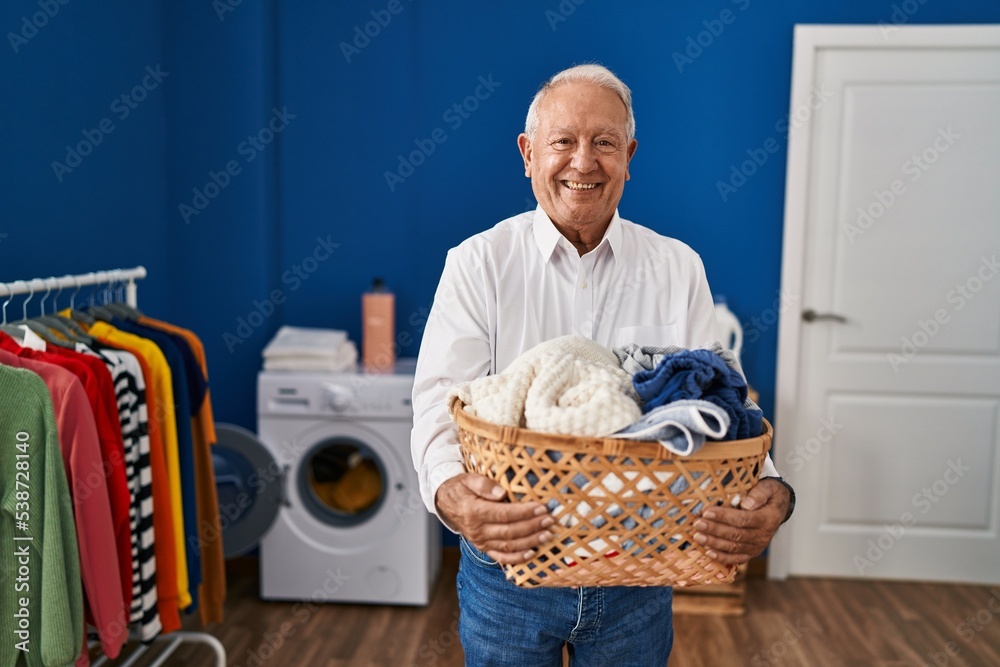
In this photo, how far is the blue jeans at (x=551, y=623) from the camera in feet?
4.48

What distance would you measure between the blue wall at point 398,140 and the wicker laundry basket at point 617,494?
2.57m

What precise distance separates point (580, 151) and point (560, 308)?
266mm

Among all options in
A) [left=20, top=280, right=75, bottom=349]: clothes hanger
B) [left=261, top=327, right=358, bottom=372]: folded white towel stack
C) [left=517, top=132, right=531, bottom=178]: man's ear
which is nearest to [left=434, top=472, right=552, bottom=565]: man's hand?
[left=517, top=132, right=531, bottom=178]: man's ear

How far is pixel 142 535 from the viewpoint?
7.14ft

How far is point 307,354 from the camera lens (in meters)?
3.25

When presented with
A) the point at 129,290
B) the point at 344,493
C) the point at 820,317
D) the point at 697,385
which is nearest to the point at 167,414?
the point at 129,290

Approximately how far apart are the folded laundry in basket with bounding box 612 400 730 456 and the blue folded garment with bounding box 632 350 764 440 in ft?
0.10

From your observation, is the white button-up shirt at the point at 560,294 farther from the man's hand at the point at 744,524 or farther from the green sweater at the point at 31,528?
the green sweater at the point at 31,528

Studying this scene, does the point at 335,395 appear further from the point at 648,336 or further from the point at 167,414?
the point at 648,336

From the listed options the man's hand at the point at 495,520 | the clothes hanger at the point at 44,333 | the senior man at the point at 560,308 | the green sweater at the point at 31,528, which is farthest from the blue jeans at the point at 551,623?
the clothes hanger at the point at 44,333

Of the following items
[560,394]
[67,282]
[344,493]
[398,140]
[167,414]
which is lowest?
[344,493]

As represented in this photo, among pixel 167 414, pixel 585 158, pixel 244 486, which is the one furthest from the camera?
pixel 244 486

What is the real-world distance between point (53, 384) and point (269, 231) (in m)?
1.76

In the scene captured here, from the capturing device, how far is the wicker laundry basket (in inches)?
39.2
